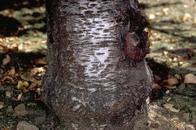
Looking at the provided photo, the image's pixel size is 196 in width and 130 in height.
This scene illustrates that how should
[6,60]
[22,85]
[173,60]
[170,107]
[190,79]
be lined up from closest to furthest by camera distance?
[170,107]
[22,85]
[190,79]
[6,60]
[173,60]

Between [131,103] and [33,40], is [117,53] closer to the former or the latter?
[131,103]

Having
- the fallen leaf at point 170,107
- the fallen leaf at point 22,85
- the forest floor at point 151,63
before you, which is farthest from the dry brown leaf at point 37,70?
the fallen leaf at point 170,107

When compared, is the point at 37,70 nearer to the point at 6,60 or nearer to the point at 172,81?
the point at 6,60

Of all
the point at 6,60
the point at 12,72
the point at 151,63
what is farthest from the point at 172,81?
the point at 6,60

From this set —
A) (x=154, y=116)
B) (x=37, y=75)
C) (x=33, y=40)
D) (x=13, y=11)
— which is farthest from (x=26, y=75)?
(x=13, y=11)

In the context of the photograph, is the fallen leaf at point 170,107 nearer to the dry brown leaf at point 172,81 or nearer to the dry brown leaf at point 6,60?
the dry brown leaf at point 172,81

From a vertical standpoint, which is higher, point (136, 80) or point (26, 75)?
point (136, 80)
